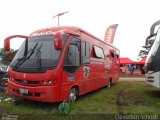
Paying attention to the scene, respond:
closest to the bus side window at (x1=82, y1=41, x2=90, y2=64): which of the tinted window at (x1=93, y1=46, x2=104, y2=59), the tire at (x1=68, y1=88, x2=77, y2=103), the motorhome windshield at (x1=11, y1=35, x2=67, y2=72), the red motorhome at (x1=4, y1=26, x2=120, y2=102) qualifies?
the red motorhome at (x1=4, y1=26, x2=120, y2=102)

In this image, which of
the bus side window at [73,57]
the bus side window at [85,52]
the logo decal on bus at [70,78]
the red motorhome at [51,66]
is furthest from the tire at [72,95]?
the bus side window at [85,52]

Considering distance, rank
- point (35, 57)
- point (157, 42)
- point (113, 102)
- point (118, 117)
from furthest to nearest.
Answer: point (157, 42)
point (113, 102)
point (35, 57)
point (118, 117)

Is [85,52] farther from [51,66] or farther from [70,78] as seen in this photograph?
[51,66]

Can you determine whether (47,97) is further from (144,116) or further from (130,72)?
(130,72)

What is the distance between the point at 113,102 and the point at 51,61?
10.3 feet

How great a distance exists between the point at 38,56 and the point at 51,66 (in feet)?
2.18

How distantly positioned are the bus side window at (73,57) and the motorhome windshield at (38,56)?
406mm

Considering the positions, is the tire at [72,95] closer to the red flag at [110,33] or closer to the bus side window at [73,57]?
the bus side window at [73,57]

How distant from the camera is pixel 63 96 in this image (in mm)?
8188

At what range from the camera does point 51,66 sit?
25.7ft

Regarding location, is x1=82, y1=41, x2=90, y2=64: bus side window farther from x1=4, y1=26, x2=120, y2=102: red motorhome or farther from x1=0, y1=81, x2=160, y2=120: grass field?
x1=0, y1=81, x2=160, y2=120: grass field

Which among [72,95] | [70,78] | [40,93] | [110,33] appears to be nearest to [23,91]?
[40,93]

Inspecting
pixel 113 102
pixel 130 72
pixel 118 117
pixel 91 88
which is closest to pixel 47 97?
pixel 118 117

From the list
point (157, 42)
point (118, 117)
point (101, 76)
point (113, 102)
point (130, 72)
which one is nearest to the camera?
point (118, 117)
